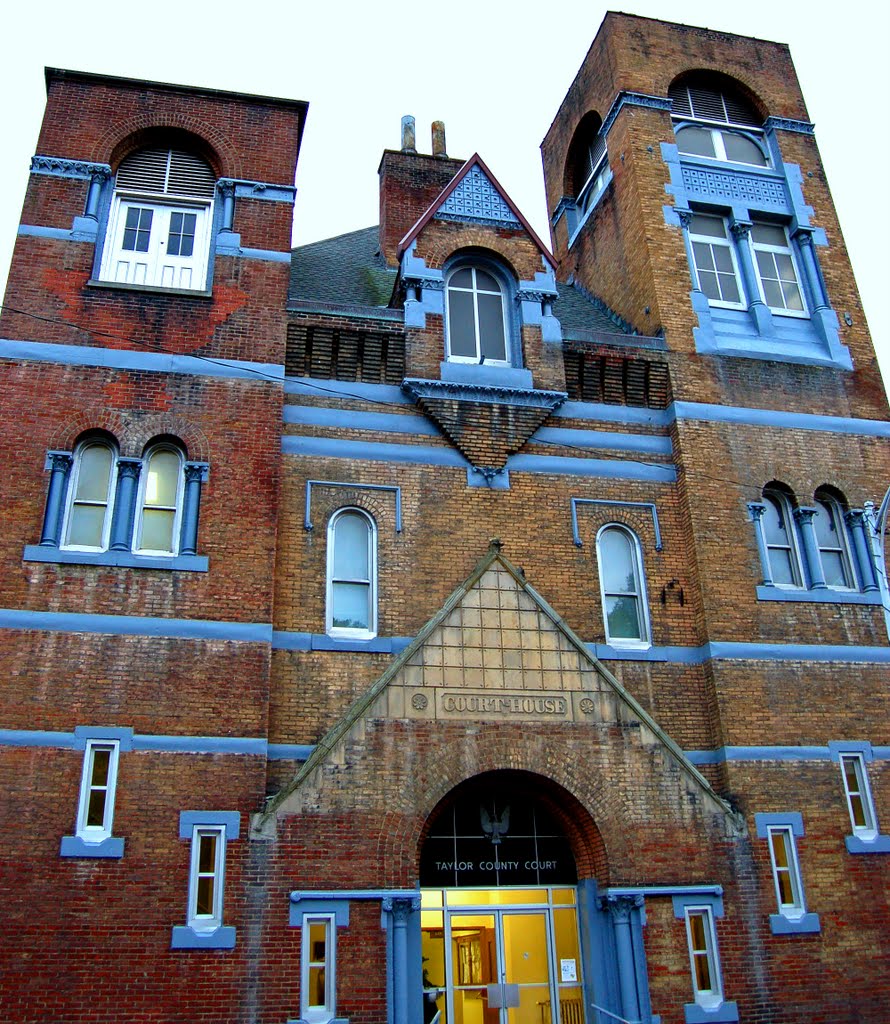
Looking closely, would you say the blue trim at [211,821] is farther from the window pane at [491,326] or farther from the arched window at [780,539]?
the arched window at [780,539]

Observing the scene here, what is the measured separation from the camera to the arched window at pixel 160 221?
1639 cm

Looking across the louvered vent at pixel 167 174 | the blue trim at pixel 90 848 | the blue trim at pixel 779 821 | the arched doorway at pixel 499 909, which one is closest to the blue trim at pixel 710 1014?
the arched doorway at pixel 499 909

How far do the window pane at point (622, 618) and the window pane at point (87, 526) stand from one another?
7.91 m

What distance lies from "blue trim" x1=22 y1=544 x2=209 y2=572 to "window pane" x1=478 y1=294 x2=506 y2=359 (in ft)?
21.0

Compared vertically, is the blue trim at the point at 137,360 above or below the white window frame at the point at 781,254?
below

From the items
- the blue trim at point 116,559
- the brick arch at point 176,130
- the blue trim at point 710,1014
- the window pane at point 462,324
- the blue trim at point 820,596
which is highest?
the brick arch at point 176,130

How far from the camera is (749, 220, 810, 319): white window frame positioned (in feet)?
64.1

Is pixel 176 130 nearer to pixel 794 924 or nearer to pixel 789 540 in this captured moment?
pixel 789 540

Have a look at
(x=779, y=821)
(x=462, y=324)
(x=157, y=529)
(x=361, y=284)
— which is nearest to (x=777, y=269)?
(x=462, y=324)

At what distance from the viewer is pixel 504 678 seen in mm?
14422

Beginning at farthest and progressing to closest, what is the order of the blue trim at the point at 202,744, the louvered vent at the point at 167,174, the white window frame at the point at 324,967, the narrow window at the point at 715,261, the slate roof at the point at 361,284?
1. the narrow window at the point at 715,261
2. the slate roof at the point at 361,284
3. the louvered vent at the point at 167,174
4. the blue trim at the point at 202,744
5. the white window frame at the point at 324,967

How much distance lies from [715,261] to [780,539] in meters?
5.96

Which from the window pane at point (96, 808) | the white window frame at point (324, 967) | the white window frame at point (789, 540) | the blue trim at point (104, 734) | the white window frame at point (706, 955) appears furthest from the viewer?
the white window frame at point (789, 540)

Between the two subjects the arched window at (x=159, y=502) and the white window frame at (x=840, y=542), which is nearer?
the arched window at (x=159, y=502)
